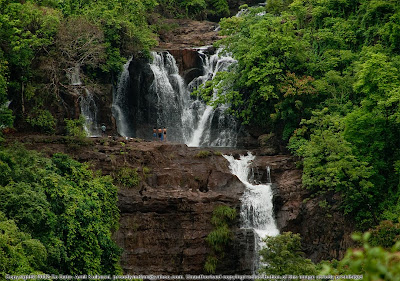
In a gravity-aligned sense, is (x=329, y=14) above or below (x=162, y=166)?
above

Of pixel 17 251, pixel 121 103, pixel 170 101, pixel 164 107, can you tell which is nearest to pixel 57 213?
pixel 17 251

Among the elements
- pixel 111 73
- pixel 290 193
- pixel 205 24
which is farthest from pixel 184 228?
pixel 205 24

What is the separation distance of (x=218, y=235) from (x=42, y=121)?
36.7ft

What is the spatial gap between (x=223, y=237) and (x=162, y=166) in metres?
4.73

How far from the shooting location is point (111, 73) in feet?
118

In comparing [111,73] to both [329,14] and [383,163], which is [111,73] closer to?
[329,14]

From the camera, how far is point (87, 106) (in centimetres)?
3384

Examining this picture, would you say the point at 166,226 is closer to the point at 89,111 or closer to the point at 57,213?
the point at 57,213

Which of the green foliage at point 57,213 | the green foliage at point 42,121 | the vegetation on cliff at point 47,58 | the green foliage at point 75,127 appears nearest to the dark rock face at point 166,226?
A: the green foliage at point 57,213

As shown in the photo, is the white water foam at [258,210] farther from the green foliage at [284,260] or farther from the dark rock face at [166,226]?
the green foliage at [284,260]

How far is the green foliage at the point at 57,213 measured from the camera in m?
19.5

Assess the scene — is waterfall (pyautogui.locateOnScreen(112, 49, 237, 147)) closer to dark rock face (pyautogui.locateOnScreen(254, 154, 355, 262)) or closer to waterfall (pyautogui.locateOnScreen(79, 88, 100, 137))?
waterfall (pyautogui.locateOnScreen(79, 88, 100, 137))

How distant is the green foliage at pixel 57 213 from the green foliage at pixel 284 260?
263 inches

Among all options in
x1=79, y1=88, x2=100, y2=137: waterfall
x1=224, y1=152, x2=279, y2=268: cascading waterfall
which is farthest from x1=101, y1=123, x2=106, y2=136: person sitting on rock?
x1=224, y1=152, x2=279, y2=268: cascading waterfall
